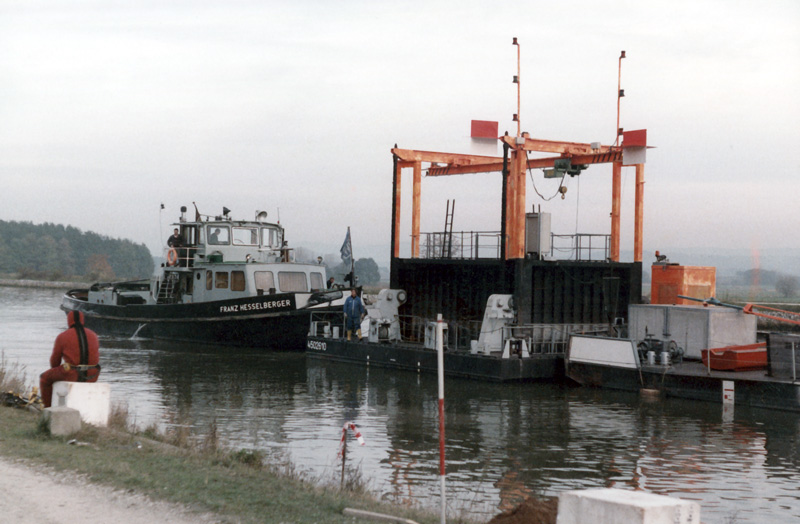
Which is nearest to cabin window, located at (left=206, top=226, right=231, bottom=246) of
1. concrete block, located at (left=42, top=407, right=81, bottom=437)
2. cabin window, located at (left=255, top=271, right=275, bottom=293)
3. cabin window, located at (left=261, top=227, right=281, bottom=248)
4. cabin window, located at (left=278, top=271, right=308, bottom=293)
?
cabin window, located at (left=261, top=227, right=281, bottom=248)

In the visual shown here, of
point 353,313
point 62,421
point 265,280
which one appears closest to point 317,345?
point 353,313

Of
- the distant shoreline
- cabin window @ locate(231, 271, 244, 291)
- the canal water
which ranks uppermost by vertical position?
cabin window @ locate(231, 271, 244, 291)

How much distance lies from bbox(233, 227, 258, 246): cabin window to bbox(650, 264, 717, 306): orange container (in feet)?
49.0

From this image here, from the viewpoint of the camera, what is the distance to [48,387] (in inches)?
431

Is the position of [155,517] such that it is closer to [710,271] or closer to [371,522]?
[371,522]

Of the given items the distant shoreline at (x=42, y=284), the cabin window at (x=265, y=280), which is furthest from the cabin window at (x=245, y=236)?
the distant shoreline at (x=42, y=284)

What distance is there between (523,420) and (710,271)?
912cm

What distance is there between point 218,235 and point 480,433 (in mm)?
18755

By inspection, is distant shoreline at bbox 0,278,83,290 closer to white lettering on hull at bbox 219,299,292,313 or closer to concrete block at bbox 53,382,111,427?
white lettering on hull at bbox 219,299,292,313

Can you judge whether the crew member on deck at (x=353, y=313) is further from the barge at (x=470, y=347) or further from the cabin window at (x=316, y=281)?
the cabin window at (x=316, y=281)

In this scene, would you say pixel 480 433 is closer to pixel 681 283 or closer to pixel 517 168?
pixel 517 168

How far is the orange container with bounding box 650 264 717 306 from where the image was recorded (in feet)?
75.4

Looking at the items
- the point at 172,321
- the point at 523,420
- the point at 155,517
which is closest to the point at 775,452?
the point at 523,420

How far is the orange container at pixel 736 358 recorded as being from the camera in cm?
1920
